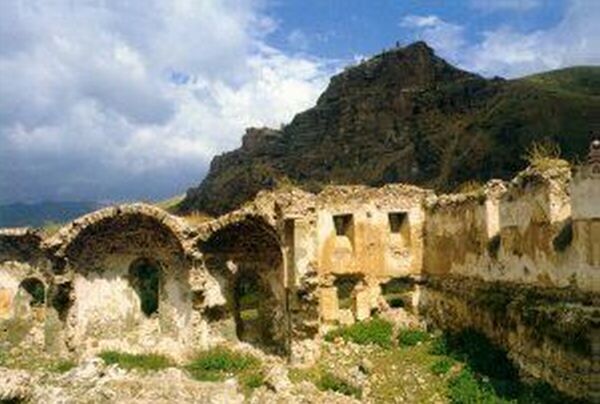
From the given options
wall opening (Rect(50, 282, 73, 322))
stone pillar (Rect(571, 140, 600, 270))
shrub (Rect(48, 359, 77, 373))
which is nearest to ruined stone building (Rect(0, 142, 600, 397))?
wall opening (Rect(50, 282, 73, 322))

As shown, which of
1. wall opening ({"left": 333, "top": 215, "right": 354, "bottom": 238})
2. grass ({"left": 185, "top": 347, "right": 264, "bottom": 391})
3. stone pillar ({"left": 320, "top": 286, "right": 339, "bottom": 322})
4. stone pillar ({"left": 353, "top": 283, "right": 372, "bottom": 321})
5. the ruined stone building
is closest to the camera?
grass ({"left": 185, "top": 347, "right": 264, "bottom": 391})

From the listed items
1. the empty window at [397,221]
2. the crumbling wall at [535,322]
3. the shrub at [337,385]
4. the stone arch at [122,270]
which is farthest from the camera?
the empty window at [397,221]

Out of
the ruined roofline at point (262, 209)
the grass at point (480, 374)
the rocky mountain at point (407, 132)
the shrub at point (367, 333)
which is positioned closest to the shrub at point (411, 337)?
the shrub at point (367, 333)

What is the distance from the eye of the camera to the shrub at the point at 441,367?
23438mm

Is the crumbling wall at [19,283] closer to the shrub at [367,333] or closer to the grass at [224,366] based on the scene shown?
the grass at [224,366]

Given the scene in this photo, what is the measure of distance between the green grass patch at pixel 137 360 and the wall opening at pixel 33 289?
565 cm

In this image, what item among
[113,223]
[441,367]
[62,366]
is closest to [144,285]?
[113,223]

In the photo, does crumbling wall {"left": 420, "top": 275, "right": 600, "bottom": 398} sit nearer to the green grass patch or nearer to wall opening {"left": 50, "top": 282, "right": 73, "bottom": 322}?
the green grass patch

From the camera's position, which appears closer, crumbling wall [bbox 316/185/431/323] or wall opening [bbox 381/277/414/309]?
crumbling wall [bbox 316/185/431/323]

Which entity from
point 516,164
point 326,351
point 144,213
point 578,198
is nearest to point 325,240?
point 326,351

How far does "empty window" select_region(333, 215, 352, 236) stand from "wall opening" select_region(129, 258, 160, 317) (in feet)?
20.3

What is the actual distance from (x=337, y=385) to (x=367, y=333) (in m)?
4.56

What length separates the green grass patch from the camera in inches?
1055

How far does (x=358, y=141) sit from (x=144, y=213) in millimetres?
48712
